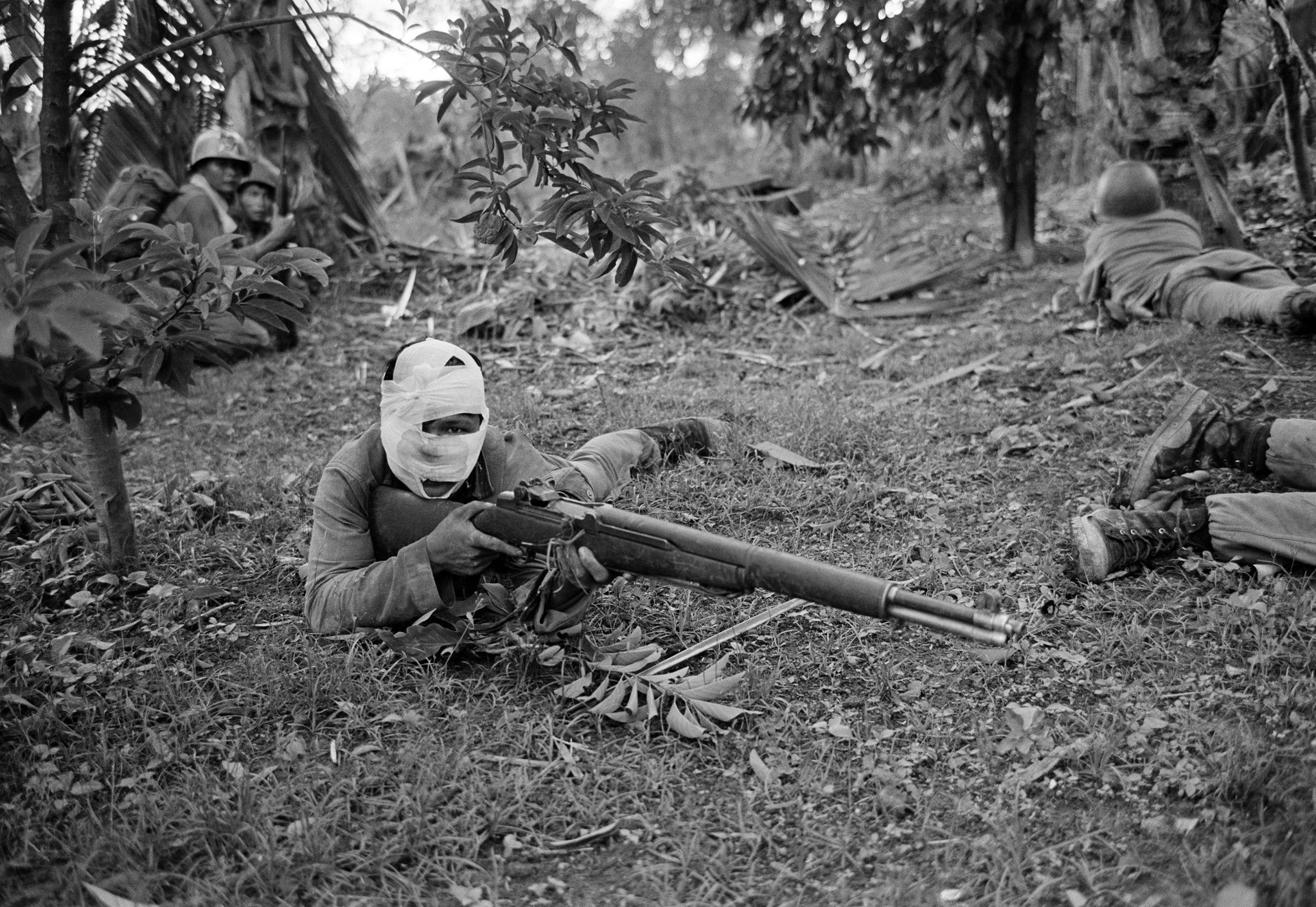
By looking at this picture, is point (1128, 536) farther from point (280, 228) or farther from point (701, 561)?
point (280, 228)

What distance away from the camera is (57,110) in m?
3.80

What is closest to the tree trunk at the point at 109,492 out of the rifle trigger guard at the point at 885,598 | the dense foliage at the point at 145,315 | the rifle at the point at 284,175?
the dense foliage at the point at 145,315

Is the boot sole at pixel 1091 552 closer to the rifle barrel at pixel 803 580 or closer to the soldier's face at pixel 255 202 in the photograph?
the rifle barrel at pixel 803 580

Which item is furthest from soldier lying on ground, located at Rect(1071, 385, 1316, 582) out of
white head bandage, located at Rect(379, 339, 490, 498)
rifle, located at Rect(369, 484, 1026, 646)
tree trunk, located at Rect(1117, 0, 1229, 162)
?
tree trunk, located at Rect(1117, 0, 1229, 162)

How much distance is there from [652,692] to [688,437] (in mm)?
2187

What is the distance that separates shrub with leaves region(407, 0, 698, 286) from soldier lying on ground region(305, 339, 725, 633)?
0.60 m

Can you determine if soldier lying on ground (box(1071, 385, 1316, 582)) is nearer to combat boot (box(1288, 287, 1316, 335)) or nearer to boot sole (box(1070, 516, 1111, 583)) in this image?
boot sole (box(1070, 516, 1111, 583))

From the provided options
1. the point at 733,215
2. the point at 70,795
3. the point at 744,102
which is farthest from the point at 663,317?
the point at 70,795

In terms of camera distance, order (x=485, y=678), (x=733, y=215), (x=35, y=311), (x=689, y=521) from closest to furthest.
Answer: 1. (x=35, y=311)
2. (x=485, y=678)
3. (x=689, y=521)
4. (x=733, y=215)

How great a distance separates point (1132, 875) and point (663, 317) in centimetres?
623

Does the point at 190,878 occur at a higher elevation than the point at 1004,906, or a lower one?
higher

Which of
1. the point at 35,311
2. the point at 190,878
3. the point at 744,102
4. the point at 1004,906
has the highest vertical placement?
the point at 744,102

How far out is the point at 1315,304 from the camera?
541cm

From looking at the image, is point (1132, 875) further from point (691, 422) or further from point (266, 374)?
point (266, 374)
